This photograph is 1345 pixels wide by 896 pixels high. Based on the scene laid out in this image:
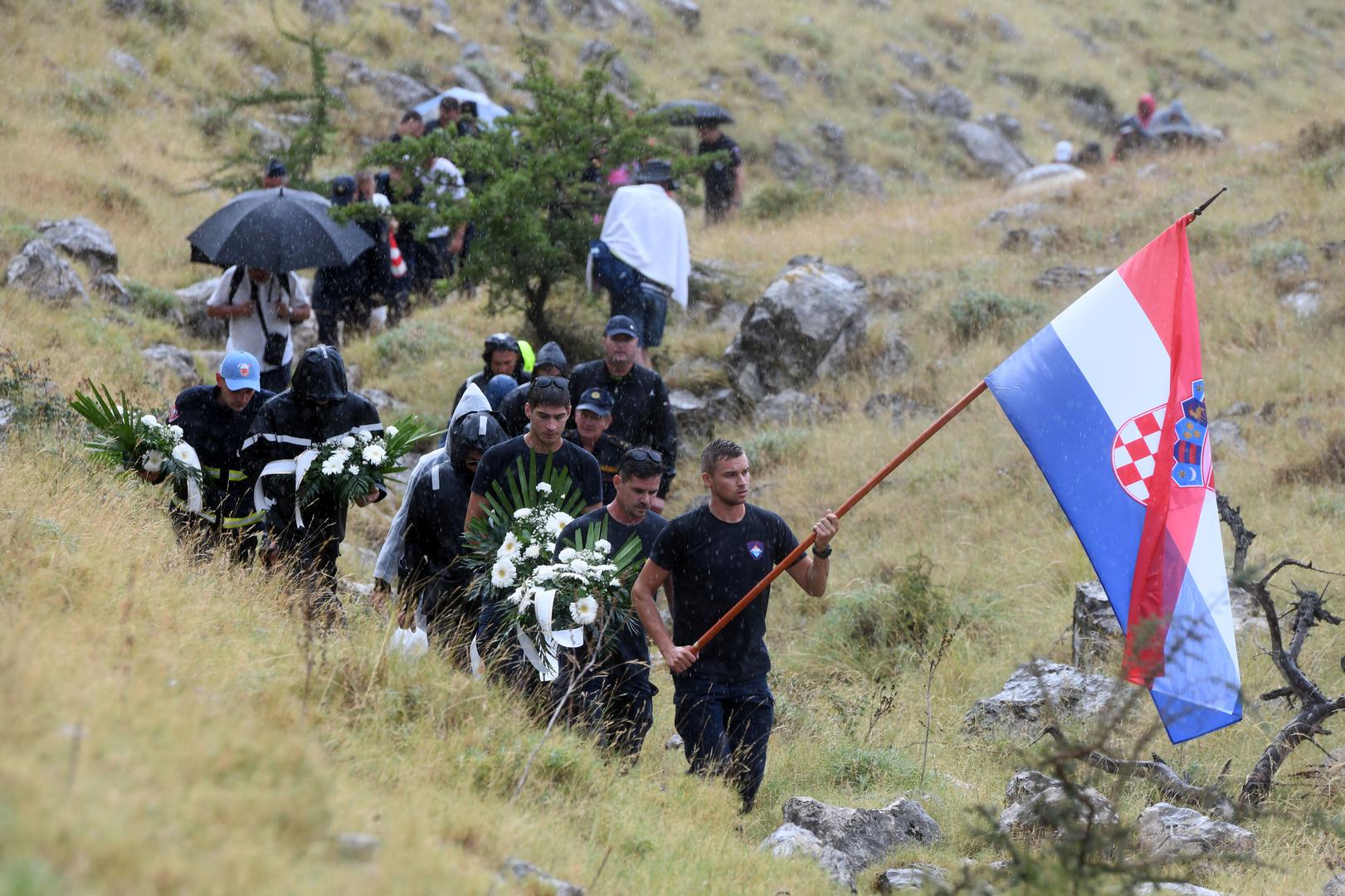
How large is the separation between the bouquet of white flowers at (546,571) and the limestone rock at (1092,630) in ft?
12.3

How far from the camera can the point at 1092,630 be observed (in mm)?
9039

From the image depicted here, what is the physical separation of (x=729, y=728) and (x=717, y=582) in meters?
0.71

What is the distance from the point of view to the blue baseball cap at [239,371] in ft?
25.7

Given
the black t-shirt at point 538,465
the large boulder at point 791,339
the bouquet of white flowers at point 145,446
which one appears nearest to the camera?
the black t-shirt at point 538,465

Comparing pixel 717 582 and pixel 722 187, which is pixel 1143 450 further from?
pixel 722 187

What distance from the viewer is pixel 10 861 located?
297 cm

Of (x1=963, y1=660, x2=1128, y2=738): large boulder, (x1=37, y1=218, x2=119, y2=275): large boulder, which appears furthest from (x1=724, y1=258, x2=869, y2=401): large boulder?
(x1=37, y1=218, x2=119, y2=275): large boulder

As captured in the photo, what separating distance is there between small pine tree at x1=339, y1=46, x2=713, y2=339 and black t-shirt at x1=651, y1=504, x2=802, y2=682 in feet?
25.5

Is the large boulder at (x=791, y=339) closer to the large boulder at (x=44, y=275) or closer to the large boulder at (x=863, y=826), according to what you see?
the large boulder at (x=44, y=275)

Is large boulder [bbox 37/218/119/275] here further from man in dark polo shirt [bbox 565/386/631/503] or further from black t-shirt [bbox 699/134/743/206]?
man in dark polo shirt [bbox 565/386/631/503]

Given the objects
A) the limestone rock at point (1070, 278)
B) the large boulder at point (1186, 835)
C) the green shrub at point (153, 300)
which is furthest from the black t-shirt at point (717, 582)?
the limestone rock at point (1070, 278)

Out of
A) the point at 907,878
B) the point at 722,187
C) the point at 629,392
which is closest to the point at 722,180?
the point at 722,187

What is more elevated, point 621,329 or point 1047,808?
point 621,329

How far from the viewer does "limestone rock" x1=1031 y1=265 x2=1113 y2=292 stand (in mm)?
16375
